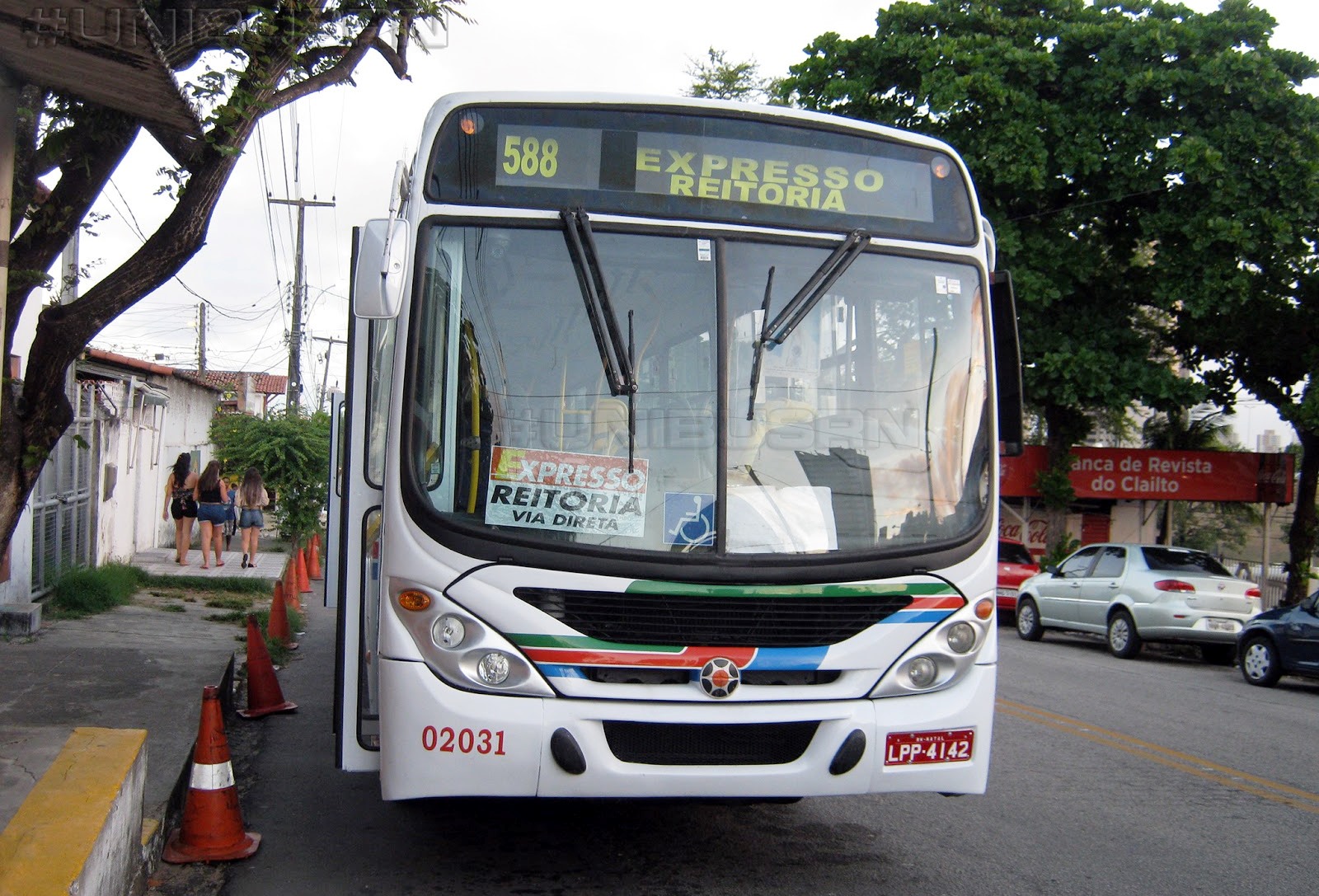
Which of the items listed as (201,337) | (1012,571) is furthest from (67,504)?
(201,337)

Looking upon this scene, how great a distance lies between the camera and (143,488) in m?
21.9

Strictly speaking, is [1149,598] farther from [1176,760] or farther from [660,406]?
[660,406]

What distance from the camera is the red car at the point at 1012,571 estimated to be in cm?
2313

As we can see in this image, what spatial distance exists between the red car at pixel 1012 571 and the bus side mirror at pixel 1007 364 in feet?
56.3

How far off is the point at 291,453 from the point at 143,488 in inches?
176

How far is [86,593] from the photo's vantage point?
13.3m

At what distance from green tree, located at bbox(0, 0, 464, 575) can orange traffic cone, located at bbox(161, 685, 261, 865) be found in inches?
79.1

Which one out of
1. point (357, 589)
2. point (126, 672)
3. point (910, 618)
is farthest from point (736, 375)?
point (126, 672)

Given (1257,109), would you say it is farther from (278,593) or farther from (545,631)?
(545,631)

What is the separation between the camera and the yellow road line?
7.69 metres

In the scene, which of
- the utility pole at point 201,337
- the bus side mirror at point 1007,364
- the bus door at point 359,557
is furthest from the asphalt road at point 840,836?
the utility pole at point 201,337

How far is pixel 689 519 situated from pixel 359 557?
1.56m

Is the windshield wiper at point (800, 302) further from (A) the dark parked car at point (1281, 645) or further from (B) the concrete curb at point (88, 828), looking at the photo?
(A) the dark parked car at point (1281, 645)

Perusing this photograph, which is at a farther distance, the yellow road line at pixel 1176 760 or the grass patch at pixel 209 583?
the grass patch at pixel 209 583
